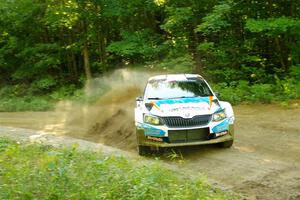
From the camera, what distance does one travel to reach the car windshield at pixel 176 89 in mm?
10094

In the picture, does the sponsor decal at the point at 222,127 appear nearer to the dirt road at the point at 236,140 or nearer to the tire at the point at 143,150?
the dirt road at the point at 236,140

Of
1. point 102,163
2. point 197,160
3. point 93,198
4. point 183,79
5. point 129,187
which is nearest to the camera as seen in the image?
point 93,198

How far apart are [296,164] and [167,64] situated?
12065 millimetres

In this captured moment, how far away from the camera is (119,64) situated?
24.2m

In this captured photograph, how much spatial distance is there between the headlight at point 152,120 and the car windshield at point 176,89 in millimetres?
842

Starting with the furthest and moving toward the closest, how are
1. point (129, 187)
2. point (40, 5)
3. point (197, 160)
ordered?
point (40, 5) → point (197, 160) → point (129, 187)

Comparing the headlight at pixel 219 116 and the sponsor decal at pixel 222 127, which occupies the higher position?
the headlight at pixel 219 116

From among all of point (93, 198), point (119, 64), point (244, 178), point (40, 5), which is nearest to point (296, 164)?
point (244, 178)

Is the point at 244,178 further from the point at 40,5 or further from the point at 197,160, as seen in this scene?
the point at 40,5

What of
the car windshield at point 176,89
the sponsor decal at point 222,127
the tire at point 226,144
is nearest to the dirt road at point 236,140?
the tire at point 226,144

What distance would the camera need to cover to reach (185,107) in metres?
9.24

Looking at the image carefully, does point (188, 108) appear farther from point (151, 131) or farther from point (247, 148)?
point (247, 148)

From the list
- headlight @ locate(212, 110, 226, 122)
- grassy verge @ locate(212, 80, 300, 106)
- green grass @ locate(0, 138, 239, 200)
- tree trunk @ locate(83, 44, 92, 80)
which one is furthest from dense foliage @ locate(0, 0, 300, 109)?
green grass @ locate(0, 138, 239, 200)

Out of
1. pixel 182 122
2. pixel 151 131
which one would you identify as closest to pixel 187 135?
pixel 182 122
